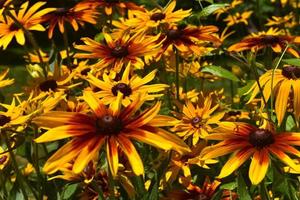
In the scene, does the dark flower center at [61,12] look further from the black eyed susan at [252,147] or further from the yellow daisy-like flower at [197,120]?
the black eyed susan at [252,147]

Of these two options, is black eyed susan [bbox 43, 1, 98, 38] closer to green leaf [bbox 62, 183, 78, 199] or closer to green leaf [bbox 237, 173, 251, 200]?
green leaf [bbox 62, 183, 78, 199]

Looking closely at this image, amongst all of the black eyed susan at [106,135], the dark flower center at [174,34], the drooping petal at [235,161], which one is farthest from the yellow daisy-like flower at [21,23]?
the drooping petal at [235,161]

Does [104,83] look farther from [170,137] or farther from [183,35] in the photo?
[170,137]

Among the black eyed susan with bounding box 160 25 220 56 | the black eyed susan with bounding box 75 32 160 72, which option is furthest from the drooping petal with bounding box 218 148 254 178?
the black eyed susan with bounding box 160 25 220 56

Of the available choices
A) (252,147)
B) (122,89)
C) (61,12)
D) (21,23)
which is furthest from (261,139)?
(61,12)

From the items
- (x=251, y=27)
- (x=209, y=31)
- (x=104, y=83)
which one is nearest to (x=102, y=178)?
(x=104, y=83)

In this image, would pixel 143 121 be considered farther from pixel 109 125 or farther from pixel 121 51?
pixel 121 51
